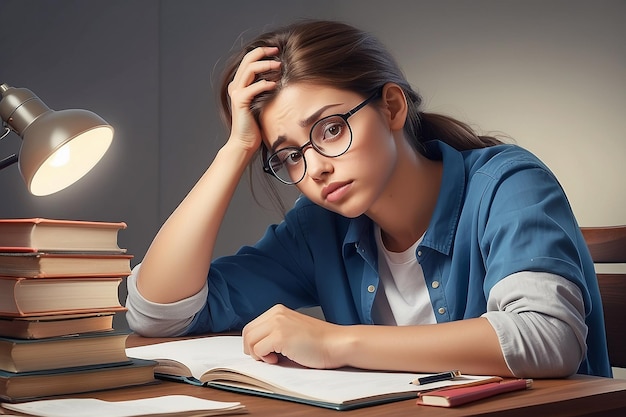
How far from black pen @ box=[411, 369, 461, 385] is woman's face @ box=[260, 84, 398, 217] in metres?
0.44

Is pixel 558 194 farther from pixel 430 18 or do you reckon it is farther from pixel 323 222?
pixel 430 18

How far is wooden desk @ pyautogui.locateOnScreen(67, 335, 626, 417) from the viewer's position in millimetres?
859

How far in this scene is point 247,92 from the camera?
150 cm

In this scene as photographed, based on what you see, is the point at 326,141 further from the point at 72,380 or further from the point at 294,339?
the point at 72,380

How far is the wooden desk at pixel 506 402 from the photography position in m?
0.86

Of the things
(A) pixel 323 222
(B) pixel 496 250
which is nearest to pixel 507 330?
(B) pixel 496 250

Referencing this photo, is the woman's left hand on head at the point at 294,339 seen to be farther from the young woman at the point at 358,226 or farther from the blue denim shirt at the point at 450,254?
the blue denim shirt at the point at 450,254

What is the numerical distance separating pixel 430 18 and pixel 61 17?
1.24 meters

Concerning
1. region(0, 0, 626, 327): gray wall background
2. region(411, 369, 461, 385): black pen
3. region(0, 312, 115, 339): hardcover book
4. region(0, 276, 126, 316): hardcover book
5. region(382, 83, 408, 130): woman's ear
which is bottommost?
region(411, 369, 461, 385): black pen

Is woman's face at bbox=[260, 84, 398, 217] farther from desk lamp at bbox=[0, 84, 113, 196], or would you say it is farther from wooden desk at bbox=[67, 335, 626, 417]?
wooden desk at bbox=[67, 335, 626, 417]

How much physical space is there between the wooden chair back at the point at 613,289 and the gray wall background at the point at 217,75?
639 mm

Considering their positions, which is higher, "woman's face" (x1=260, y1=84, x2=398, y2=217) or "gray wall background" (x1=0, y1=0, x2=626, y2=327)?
"gray wall background" (x1=0, y1=0, x2=626, y2=327)

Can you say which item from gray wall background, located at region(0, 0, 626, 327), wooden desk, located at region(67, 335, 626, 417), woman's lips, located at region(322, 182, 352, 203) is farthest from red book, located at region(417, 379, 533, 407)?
gray wall background, located at region(0, 0, 626, 327)

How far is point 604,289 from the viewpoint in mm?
1724
